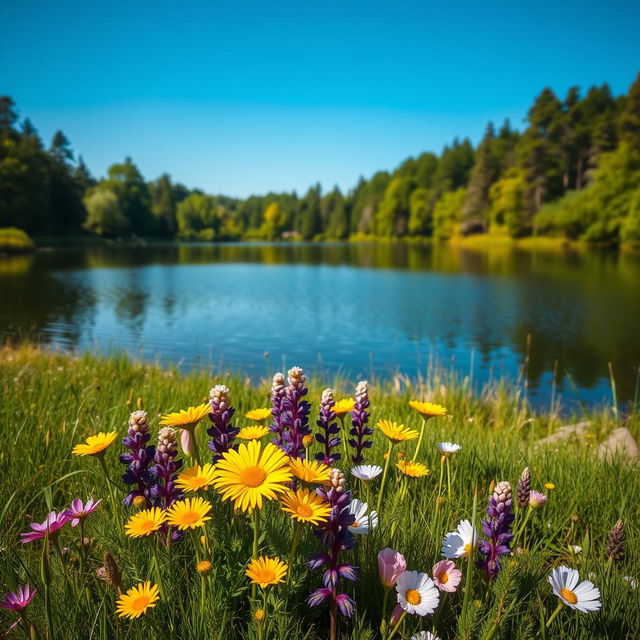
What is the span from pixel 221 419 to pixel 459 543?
A: 3.30 feet

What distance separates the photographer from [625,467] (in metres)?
3.17

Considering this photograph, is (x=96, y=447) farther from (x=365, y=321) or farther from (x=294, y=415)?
(x=365, y=321)

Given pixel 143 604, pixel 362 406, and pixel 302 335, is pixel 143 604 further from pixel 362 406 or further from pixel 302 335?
pixel 302 335

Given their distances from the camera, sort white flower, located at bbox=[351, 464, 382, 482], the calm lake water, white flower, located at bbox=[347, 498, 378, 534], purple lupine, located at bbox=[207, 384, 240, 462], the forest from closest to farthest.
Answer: white flower, located at bbox=[347, 498, 378, 534] < purple lupine, located at bbox=[207, 384, 240, 462] < white flower, located at bbox=[351, 464, 382, 482] < the calm lake water < the forest

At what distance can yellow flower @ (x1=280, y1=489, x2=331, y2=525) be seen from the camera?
1.16 meters

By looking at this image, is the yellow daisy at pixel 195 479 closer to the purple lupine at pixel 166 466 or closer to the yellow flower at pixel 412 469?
Answer: the purple lupine at pixel 166 466

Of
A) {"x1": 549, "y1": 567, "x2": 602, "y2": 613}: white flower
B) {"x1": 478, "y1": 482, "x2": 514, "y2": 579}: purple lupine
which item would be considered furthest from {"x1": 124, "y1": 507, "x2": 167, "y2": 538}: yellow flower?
{"x1": 549, "y1": 567, "x2": 602, "y2": 613}: white flower

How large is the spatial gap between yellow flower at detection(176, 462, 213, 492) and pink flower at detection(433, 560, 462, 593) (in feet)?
2.60

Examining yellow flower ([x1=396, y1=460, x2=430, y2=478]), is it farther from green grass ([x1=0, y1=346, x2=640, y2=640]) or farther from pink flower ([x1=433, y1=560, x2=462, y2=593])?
pink flower ([x1=433, y1=560, x2=462, y2=593])

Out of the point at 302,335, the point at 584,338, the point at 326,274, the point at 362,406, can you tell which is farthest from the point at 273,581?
the point at 326,274

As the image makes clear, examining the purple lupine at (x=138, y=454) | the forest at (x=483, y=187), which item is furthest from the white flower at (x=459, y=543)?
the forest at (x=483, y=187)

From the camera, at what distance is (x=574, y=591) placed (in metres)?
1.37

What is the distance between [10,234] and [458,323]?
188ft

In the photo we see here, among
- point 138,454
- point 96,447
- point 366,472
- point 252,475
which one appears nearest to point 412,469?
point 366,472
